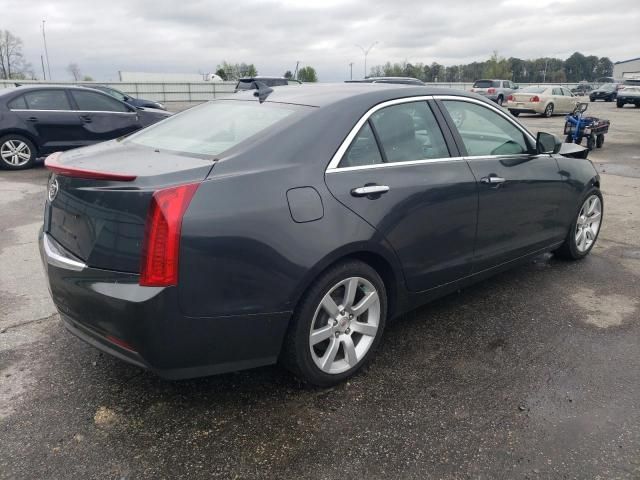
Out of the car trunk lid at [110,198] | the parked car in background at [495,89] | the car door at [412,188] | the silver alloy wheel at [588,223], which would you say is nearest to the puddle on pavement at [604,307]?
the silver alloy wheel at [588,223]

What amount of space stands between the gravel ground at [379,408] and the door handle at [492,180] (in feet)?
3.24

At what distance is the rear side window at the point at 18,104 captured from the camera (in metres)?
9.70

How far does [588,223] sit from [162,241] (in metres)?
4.39

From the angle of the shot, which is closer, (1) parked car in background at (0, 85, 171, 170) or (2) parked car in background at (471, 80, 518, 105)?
(1) parked car in background at (0, 85, 171, 170)

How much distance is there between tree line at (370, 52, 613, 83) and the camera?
238ft

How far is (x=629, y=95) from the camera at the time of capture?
112 ft

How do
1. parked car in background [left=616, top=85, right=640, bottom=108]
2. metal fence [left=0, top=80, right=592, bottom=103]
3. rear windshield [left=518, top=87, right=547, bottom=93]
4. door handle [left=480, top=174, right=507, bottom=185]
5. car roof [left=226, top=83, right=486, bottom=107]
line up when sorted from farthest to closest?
metal fence [left=0, top=80, right=592, bottom=103], parked car in background [left=616, top=85, right=640, bottom=108], rear windshield [left=518, top=87, right=547, bottom=93], door handle [left=480, top=174, right=507, bottom=185], car roof [left=226, top=83, right=486, bottom=107]

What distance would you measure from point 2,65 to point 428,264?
7016 centimetres

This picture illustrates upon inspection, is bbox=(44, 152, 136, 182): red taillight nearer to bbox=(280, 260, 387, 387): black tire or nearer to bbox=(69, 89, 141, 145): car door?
bbox=(280, 260, 387, 387): black tire

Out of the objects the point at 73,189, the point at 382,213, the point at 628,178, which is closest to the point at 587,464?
the point at 382,213

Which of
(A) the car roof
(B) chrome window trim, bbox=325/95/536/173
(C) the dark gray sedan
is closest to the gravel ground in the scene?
(C) the dark gray sedan

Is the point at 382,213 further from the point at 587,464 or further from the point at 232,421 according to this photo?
the point at 587,464

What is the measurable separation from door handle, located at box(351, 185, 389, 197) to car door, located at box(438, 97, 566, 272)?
93 centimetres

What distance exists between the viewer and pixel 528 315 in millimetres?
3988
